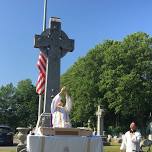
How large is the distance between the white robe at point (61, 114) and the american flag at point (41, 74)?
7.20 metres

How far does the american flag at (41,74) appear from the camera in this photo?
65.6ft

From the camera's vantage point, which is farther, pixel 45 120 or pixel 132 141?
pixel 45 120

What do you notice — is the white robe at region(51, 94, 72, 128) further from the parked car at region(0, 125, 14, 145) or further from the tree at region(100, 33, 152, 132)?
the tree at region(100, 33, 152, 132)

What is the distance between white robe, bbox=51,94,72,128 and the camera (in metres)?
12.4

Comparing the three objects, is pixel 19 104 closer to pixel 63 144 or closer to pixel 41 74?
pixel 41 74

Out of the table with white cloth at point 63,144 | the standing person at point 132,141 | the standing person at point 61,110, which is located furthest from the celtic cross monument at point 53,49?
the table with white cloth at point 63,144

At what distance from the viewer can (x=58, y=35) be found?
1886 centimetres

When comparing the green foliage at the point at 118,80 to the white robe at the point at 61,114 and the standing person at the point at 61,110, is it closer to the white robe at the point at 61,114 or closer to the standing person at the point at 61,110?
the standing person at the point at 61,110

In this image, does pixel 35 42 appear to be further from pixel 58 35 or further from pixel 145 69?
pixel 145 69

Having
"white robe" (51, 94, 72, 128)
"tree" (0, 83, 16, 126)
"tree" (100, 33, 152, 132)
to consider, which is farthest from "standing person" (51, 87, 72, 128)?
"tree" (0, 83, 16, 126)

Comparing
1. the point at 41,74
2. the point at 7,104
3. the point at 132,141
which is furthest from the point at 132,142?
the point at 7,104

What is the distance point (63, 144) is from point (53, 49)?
25.4ft

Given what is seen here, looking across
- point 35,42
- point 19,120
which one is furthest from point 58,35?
point 19,120

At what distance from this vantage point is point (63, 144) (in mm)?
11305
